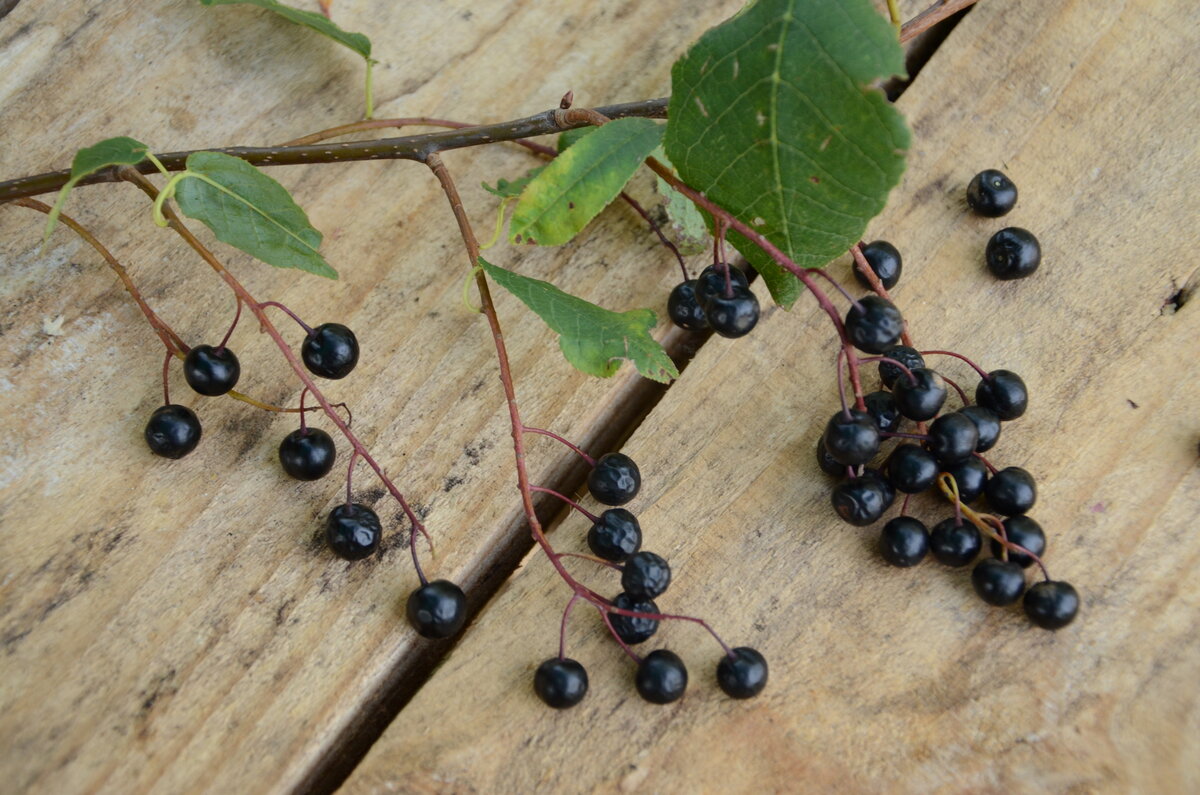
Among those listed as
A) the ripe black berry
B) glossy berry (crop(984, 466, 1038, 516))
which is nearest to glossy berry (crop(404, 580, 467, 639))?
glossy berry (crop(984, 466, 1038, 516))

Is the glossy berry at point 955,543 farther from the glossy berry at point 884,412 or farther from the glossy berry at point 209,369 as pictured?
the glossy berry at point 209,369

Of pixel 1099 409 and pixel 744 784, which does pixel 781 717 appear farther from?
pixel 1099 409

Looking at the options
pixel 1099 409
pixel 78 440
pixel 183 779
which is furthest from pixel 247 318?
pixel 1099 409

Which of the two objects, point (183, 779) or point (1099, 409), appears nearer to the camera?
point (183, 779)

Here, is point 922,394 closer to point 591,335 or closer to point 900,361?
point 900,361

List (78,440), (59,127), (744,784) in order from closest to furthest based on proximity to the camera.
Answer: (744,784), (78,440), (59,127)

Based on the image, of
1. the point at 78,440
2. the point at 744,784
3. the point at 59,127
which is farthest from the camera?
the point at 59,127

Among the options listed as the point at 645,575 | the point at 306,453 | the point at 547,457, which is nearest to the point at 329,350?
the point at 306,453
